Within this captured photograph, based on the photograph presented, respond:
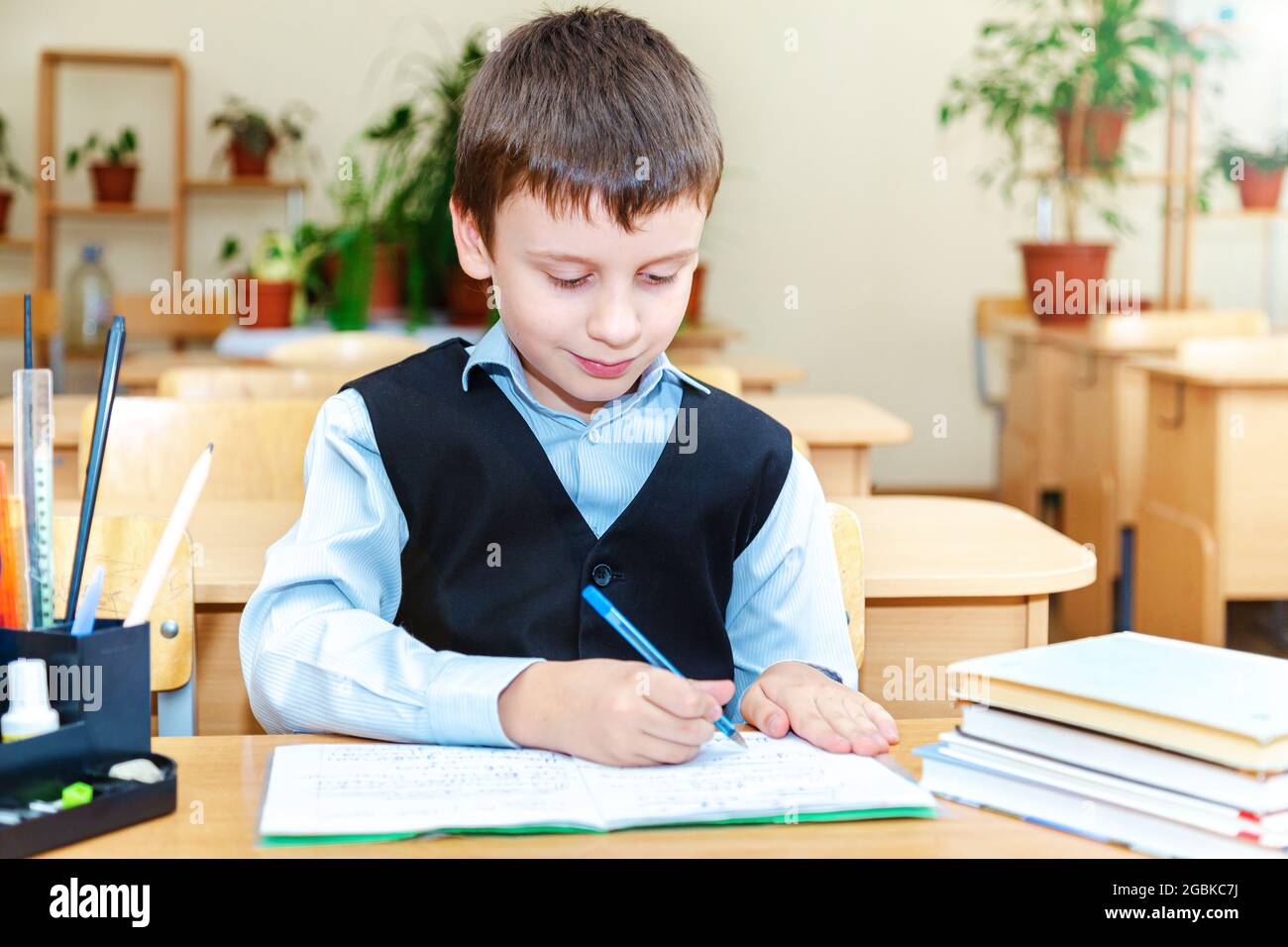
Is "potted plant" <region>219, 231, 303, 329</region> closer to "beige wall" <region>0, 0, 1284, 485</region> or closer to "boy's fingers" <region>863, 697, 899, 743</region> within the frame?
"beige wall" <region>0, 0, 1284, 485</region>

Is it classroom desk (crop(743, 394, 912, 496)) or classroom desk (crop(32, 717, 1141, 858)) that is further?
classroom desk (crop(743, 394, 912, 496))

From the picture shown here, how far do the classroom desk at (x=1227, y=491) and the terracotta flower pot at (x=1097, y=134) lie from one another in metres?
1.50

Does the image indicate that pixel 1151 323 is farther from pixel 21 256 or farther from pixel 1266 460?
pixel 21 256

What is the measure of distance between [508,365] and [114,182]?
4931mm

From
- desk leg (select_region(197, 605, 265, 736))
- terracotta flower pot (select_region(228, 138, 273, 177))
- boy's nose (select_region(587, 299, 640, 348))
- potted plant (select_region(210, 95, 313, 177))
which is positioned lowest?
desk leg (select_region(197, 605, 265, 736))

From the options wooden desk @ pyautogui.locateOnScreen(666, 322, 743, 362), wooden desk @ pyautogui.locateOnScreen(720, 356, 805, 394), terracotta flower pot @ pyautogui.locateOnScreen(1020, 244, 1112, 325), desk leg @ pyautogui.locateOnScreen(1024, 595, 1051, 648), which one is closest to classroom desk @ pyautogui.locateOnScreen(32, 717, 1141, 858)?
desk leg @ pyautogui.locateOnScreen(1024, 595, 1051, 648)

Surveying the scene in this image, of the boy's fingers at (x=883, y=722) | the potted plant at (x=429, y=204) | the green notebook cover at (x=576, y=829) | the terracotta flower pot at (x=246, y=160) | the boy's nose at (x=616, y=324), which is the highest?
the terracotta flower pot at (x=246, y=160)

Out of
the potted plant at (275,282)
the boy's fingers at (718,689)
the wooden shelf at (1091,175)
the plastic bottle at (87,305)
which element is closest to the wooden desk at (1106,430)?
the wooden shelf at (1091,175)

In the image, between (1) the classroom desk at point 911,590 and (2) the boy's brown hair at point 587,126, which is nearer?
(2) the boy's brown hair at point 587,126

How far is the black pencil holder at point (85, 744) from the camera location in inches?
26.7

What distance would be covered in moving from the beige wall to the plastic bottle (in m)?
0.19

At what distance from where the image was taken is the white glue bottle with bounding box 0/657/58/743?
72 cm

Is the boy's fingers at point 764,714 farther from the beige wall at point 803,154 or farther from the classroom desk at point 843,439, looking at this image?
the beige wall at point 803,154
